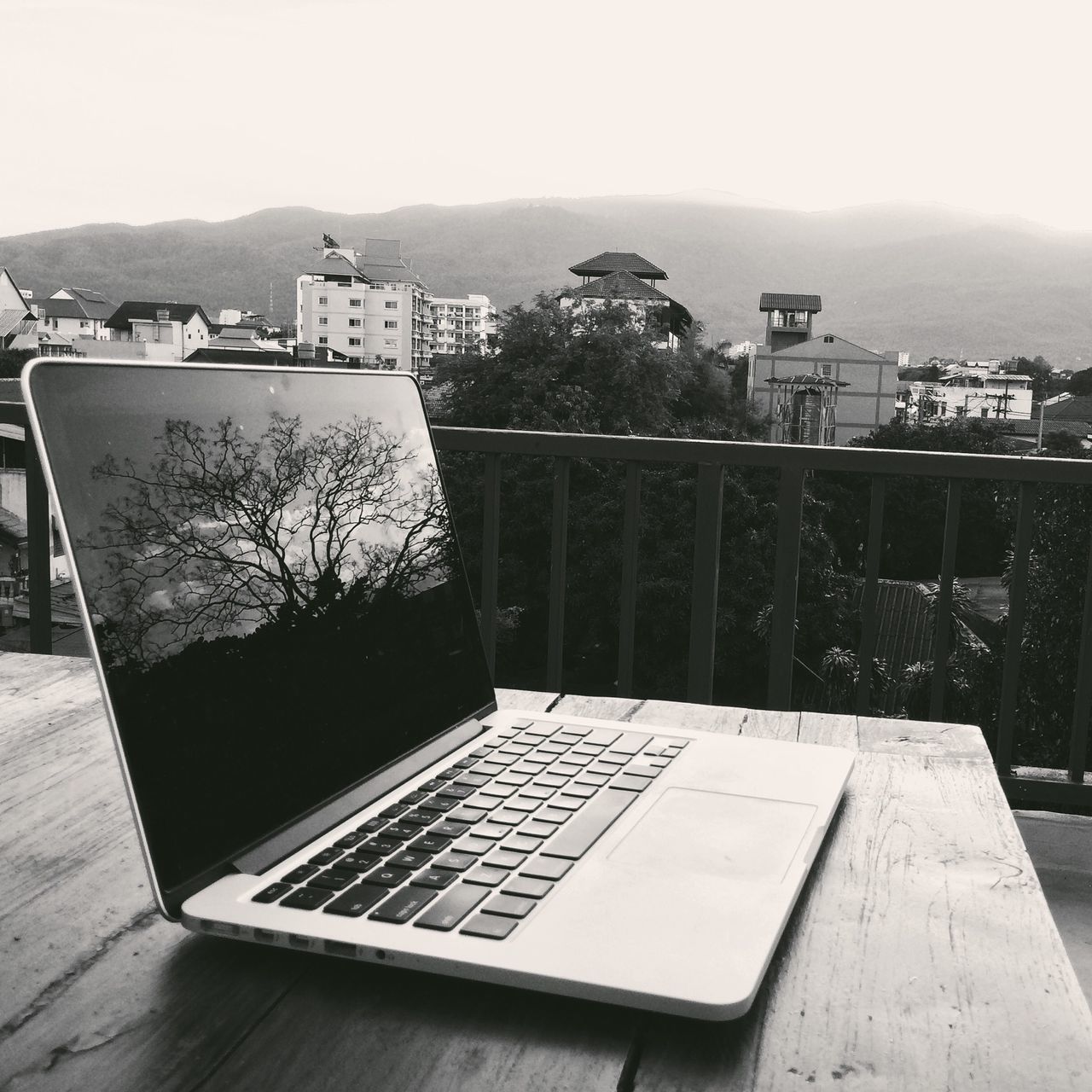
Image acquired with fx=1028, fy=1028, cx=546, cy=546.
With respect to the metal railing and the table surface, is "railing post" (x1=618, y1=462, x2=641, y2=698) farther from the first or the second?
the table surface

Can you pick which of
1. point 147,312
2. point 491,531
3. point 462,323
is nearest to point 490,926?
point 491,531

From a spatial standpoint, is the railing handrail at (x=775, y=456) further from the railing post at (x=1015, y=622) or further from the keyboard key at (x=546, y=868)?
the keyboard key at (x=546, y=868)

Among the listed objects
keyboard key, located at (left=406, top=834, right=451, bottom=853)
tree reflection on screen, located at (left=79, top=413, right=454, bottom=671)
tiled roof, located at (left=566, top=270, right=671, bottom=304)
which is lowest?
keyboard key, located at (left=406, top=834, right=451, bottom=853)

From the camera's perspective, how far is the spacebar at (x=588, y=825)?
1.65 ft

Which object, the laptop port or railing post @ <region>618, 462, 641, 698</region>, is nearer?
the laptop port

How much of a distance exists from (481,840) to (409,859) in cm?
4

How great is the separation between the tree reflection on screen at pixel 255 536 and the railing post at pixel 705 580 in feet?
4.76

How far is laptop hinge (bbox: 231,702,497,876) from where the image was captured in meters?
0.48

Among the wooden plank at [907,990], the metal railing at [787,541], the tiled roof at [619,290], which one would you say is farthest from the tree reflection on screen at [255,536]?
the tiled roof at [619,290]

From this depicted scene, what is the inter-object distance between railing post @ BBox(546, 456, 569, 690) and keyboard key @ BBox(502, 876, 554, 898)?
1.70 meters

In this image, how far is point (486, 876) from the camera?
1.53 feet

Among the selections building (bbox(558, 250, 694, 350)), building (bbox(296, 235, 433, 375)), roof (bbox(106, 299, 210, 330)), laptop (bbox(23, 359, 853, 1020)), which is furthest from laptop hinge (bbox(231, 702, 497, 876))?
building (bbox(296, 235, 433, 375))

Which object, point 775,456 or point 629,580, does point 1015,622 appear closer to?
point 775,456

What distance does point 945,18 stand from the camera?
50.0m
